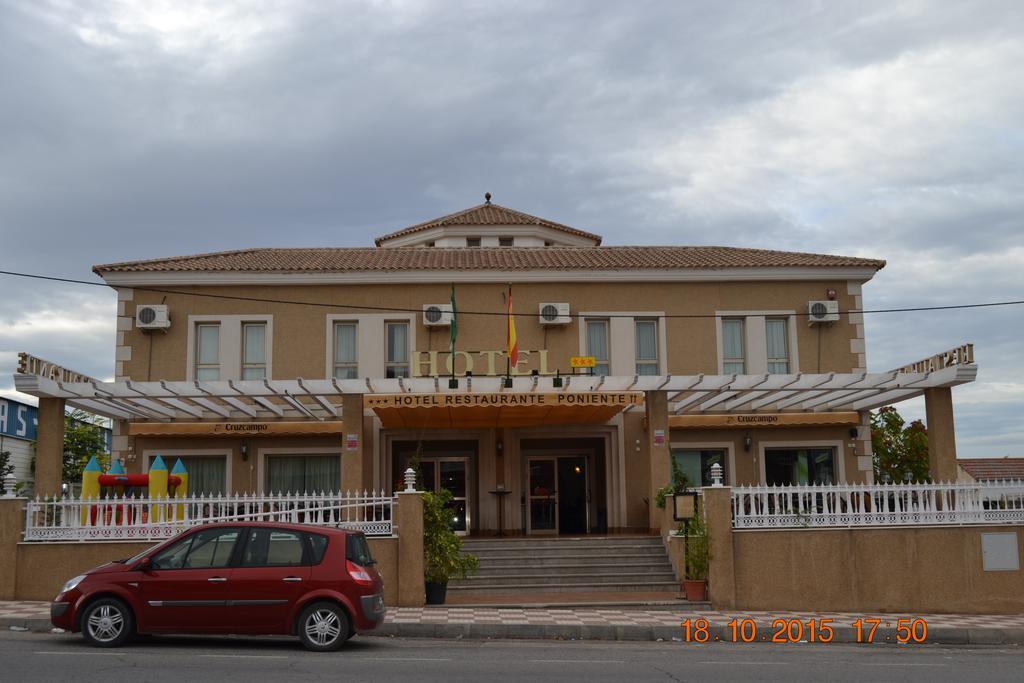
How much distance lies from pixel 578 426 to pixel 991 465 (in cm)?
2506

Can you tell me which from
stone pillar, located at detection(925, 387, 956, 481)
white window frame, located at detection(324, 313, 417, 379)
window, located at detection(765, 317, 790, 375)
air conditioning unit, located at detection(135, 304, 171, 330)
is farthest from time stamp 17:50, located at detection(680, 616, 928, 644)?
air conditioning unit, located at detection(135, 304, 171, 330)

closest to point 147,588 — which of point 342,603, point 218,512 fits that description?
point 342,603

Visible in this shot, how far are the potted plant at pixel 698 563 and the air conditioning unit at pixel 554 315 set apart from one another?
7.83 metres

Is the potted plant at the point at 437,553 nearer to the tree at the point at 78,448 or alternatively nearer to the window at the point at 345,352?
the window at the point at 345,352

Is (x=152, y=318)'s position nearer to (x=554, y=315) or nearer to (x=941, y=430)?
(x=554, y=315)

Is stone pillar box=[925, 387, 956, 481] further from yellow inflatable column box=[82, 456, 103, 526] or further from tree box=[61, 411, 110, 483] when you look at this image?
tree box=[61, 411, 110, 483]

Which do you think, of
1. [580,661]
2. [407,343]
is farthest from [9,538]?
[407,343]

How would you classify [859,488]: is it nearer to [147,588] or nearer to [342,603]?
[342,603]

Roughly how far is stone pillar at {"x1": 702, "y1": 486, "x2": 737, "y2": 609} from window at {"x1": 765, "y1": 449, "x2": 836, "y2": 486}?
8.27 meters

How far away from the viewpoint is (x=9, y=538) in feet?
50.4

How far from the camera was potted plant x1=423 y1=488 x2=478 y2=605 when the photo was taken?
50.8 feet

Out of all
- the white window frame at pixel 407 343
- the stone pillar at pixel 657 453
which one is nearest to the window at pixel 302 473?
the white window frame at pixel 407 343

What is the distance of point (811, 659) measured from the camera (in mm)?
11578

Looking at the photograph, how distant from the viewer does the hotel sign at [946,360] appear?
743 inches
